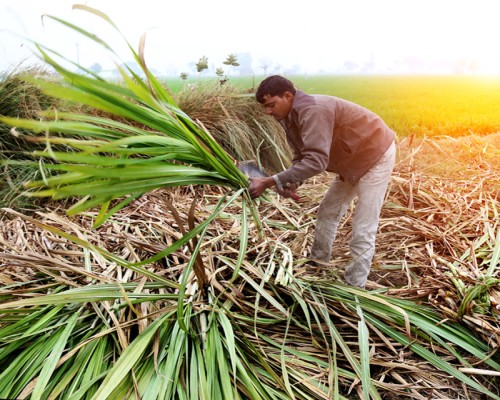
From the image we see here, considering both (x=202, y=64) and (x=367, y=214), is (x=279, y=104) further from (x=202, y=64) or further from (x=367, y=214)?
(x=202, y=64)

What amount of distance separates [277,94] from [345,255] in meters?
1.10

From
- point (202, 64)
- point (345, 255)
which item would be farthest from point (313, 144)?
point (202, 64)

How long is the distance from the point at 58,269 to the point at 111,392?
0.82 meters

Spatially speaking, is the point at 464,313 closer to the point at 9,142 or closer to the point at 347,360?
the point at 347,360

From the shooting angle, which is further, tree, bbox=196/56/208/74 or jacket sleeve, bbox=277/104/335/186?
tree, bbox=196/56/208/74

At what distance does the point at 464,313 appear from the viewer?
1.84 metres

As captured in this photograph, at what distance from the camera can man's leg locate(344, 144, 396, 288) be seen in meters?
2.24

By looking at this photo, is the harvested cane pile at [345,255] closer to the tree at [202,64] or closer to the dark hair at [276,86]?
the dark hair at [276,86]

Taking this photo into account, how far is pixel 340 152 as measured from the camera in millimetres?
2225

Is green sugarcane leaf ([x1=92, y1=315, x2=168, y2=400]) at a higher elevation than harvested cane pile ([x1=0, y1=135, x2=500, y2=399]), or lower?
higher

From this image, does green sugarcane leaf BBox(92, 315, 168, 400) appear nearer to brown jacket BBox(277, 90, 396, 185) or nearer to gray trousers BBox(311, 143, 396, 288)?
brown jacket BBox(277, 90, 396, 185)

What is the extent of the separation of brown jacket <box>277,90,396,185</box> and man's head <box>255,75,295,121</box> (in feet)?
0.11

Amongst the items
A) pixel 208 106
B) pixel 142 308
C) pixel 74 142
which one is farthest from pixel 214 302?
pixel 208 106

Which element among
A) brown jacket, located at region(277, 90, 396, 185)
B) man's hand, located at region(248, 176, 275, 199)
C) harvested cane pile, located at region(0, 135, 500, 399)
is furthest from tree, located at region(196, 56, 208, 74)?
man's hand, located at region(248, 176, 275, 199)
